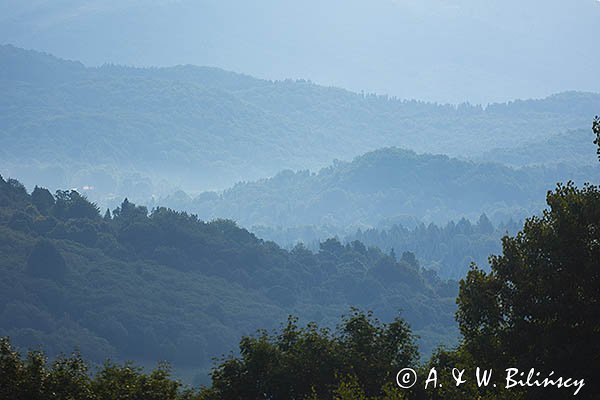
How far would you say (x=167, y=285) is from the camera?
17150 centimetres

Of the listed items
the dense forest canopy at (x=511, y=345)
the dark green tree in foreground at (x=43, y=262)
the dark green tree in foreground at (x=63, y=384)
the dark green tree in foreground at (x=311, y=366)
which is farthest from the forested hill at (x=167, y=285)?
the dark green tree in foreground at (x=63, y=384)

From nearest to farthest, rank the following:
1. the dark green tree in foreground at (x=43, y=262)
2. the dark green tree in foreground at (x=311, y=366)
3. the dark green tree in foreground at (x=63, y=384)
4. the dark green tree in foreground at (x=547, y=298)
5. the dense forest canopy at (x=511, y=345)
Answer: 1. the dense forest canopy at (x=511, y=345)
2. the dark green tree in foreground at (x=547, y=298)
3. the dark green tree in foreground at (x=63, y=384)
4. the dark green tree in foreground at (x=311, y=366)
5. the dark green tree in foreground at (x=43, y=262)

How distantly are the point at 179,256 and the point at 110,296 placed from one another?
795 inches

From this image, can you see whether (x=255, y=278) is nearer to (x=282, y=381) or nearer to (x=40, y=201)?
(x=40, y=201)

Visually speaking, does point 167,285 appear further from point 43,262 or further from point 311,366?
point 311,366

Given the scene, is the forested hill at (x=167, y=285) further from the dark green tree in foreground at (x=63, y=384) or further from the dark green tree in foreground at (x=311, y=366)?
the dark green tree in foreground at (x=63, y=384)

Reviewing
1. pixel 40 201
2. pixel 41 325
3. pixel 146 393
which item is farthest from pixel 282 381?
pixel 40 201

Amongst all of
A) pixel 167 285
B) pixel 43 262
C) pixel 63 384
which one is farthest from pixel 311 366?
pixel 167 285

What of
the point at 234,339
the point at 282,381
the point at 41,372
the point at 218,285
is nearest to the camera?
the point at 41,372

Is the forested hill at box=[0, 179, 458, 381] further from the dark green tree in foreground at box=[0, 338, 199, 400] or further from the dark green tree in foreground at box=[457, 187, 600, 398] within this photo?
the dark green tree in foreground at box=[457, 187, 600, 398]

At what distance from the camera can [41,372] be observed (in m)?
38.7

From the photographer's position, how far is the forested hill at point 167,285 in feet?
495

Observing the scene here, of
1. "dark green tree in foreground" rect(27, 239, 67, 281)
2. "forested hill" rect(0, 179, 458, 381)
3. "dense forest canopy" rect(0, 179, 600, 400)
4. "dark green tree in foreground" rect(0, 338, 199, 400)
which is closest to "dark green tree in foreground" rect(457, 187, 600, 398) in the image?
"dense forest canopy" rect(0, 179, 600, 400)

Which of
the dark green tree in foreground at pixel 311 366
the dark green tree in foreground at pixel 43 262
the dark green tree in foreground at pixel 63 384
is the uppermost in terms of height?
the dark green tree in foreground at pixel 43 262
